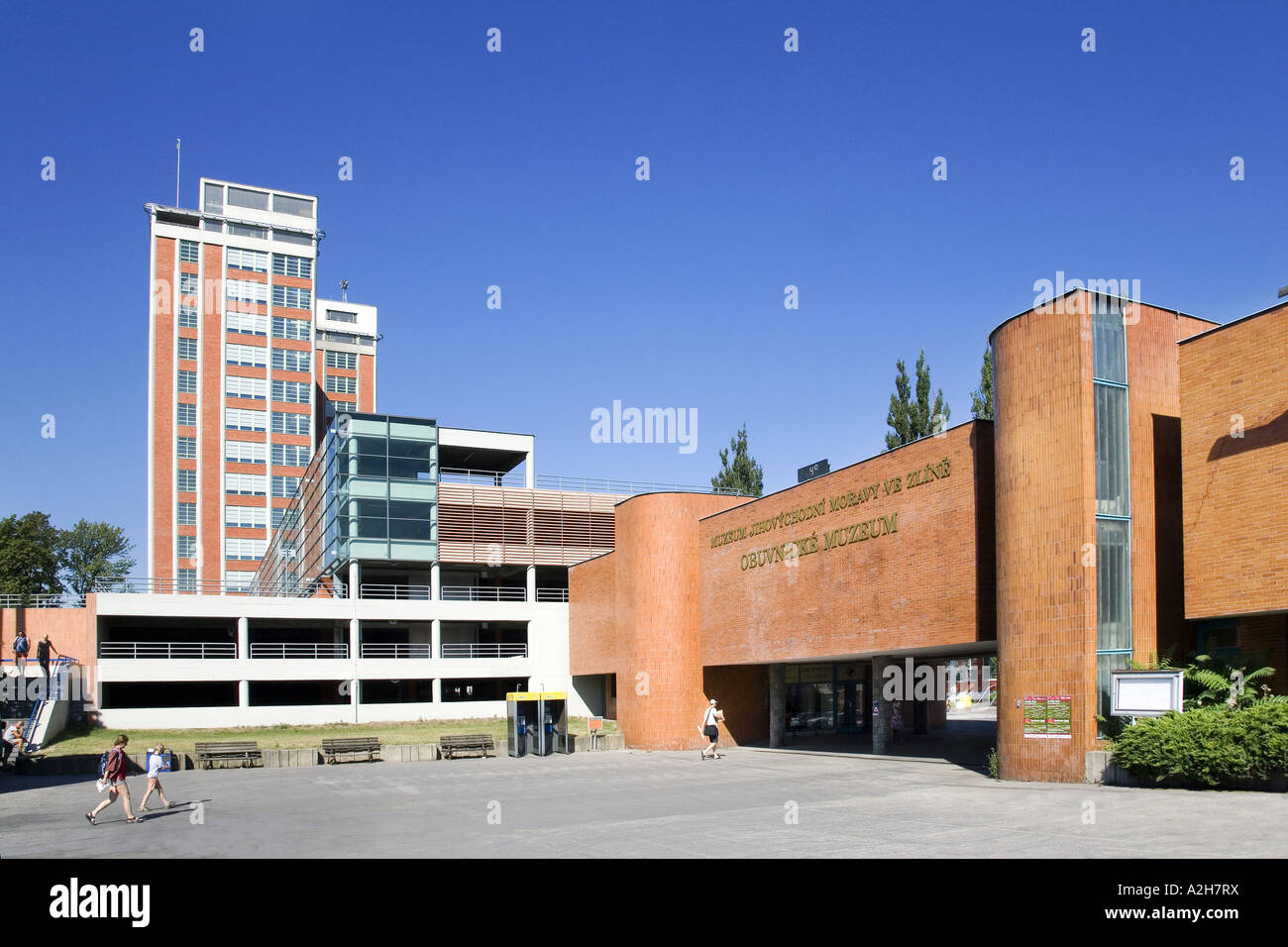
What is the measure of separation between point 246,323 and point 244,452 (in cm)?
1068

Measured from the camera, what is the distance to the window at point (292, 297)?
86875 millimetres

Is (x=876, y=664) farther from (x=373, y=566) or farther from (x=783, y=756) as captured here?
(x=373, y=566)

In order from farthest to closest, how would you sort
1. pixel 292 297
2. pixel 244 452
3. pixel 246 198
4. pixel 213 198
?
pixel 246 198, pixel 292 297, pixel 213 198, pixel 244 452

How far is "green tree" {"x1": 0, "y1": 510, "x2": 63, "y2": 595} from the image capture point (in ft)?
236

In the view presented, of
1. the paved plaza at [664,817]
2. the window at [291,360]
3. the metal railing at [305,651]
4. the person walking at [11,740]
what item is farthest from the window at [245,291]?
the paved plaza at [664,817]

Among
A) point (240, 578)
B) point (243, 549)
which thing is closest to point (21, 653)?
point (240, 578)

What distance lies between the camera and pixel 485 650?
52.5 meters

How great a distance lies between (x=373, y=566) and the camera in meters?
50.7

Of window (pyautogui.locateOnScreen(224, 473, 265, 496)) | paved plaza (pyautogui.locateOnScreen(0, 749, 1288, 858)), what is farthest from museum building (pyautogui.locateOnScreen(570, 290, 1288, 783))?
window (pyautogui.locateOnScreen(224, 473, 265, 496))

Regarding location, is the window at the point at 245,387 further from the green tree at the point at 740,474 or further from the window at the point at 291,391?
the green tree at the point at 740,474

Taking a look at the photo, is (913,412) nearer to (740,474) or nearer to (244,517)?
(740,474)

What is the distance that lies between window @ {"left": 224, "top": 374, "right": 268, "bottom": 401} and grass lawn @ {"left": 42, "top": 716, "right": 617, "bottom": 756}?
155ft

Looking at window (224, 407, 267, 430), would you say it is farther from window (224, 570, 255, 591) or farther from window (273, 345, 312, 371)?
window (224, 570, 255, 591)
